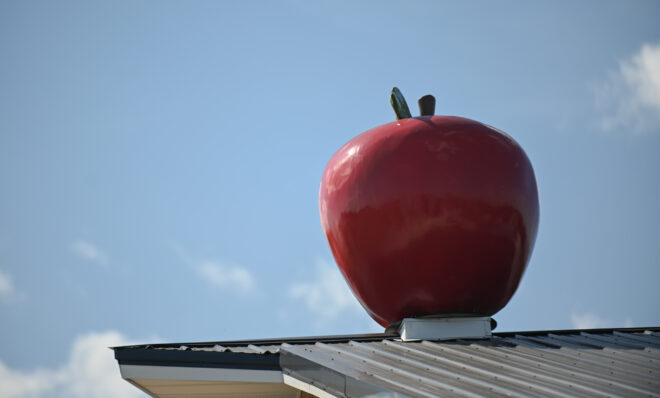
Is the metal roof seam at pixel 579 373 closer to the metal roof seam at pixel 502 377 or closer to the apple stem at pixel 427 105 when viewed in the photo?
the metal roof seam at pixel 502 377

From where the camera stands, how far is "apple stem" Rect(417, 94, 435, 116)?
9.93 m

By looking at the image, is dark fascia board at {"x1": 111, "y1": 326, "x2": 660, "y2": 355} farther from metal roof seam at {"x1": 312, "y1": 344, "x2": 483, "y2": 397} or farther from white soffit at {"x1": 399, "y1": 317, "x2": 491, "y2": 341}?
metal roof seam at {"x1": 312, "y1": 344, "x2": 483, "y2": 397}

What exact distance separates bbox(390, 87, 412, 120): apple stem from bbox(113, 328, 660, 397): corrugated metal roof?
2838mm

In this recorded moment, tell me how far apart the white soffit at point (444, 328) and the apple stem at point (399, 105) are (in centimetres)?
266

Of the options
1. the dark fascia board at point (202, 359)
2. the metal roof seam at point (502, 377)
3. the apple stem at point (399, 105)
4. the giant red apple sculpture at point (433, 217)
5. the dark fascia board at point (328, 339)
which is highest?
the apple stem at point (399, 105)

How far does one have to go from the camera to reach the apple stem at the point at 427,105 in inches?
391

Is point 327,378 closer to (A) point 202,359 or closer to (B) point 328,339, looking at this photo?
(A) point 202,359

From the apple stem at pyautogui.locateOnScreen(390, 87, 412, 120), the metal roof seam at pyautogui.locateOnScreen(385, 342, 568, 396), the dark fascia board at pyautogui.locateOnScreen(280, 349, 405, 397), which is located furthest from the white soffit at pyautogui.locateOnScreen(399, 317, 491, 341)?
the apple stem at pyautogui.locateOnScreen(390, 87, 412, 120)

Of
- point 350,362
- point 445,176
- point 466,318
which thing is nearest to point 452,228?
point 445,176

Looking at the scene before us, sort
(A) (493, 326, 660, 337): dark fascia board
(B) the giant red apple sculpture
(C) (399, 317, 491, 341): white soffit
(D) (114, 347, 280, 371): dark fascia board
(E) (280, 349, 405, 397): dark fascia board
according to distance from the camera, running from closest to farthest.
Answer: (E) (280, 349, 405, 397): dark fascia board, (D) (114, 347, 280, 371): dark fascia board, (B) the giant red apple sculpture, (C) (399, 317, 491, 341): white soffit, (A) (493, 326, 660, 337): dark fascia board

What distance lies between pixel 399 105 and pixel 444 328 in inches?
115

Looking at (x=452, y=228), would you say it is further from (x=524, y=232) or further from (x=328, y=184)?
(x=328, y=184)

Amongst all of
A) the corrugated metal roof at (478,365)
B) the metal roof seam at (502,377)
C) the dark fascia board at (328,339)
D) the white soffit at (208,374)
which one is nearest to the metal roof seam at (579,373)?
the corrugated metal roof at (478,365)

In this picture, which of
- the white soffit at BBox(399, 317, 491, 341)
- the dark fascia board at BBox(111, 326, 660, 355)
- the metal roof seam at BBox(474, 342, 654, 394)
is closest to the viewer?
the metal roof seam at BBox(474, 342, 654, 394)
